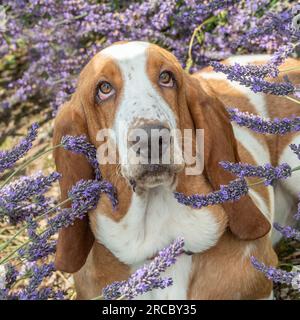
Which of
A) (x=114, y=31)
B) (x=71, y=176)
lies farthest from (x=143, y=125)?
(x=114, y=31)

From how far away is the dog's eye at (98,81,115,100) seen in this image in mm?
2887

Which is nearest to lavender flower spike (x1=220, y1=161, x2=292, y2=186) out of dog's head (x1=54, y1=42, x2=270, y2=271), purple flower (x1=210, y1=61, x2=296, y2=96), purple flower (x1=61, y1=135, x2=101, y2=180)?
purple flower (x1=210, y1=61, x2=296, y2=96)

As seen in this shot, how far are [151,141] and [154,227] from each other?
24.2 inches

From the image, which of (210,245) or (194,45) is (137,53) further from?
(194,45)

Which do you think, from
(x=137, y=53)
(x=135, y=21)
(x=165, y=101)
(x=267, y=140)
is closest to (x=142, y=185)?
(x=165, y=101)

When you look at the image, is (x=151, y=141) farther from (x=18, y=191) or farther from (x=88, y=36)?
(x=88, y=36)

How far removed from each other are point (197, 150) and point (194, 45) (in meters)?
1.65

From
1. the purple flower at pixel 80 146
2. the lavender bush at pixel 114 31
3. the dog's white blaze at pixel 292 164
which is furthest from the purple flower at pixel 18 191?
the lavender bush at pixel 114 31

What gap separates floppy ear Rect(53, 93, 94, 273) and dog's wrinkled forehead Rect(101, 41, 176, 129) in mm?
274

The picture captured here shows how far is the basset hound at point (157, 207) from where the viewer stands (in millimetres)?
2887

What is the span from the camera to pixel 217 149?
10.1 ft

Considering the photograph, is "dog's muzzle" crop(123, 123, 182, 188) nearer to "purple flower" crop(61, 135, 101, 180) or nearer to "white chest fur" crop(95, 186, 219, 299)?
"purple flower" crop(61, 135, 101, 180)

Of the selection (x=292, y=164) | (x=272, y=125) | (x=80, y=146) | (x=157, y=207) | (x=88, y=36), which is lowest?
(x=292, y=164)

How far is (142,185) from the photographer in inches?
110
